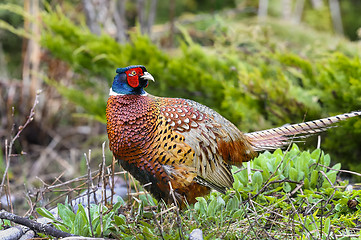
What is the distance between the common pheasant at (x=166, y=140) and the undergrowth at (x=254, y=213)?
0.14 m

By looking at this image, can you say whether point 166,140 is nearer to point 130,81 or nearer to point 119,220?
point 130,81

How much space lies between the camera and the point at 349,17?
1187 centimetres

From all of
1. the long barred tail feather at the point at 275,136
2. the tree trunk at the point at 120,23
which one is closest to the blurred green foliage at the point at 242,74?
the long barred tail feather at the point at 275,136

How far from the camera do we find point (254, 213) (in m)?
2.54

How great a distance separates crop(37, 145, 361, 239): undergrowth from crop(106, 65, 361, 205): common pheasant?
14cm

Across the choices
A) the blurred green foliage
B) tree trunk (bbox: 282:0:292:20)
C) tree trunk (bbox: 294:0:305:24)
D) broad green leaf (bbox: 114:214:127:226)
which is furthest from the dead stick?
tree trunk (bbox: 294:0:305:24)

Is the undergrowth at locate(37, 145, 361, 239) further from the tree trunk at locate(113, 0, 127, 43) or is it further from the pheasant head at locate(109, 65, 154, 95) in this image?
the tree trunk at locate(113, 0, 127, 43)

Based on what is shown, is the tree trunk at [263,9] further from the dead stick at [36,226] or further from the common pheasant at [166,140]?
the dead stick at [36,226]

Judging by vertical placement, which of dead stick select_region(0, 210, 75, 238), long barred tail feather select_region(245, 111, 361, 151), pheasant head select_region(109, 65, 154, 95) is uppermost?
pheasant head select_region(109, 65, 154, 95)

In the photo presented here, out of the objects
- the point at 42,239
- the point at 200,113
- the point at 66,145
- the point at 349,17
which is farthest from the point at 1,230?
the point at 349,17

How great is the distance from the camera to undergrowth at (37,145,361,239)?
2477 millimetres

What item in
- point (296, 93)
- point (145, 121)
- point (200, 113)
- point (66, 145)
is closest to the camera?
point (145, 121)

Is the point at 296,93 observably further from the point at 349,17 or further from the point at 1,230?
the point at 349,17

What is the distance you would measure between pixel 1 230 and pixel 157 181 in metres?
0.99
